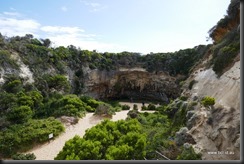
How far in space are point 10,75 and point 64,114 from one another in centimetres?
869

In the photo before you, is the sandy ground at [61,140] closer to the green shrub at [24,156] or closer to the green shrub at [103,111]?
the green shrub at [24,156]

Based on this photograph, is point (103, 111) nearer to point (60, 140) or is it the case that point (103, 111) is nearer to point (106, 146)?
point (60, 140)

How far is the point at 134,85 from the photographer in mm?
48625

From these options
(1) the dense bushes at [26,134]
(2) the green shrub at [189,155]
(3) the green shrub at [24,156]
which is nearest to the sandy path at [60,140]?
(3) the green shrub at [24,156]

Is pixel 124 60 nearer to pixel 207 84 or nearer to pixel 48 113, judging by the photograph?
pixel 48 113

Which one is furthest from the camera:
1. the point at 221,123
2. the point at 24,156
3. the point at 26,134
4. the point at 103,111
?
the point at 103,111

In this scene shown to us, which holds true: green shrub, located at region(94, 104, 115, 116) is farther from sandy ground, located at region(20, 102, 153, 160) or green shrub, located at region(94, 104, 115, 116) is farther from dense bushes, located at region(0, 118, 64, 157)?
dense bushes, located at region(0, 118, 64, 157)

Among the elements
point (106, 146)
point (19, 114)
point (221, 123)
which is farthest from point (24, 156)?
point (221, 123)

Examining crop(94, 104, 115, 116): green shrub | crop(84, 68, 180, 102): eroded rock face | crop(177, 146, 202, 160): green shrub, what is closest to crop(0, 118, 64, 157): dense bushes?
crop(94, 104, 115, 116): green shrub

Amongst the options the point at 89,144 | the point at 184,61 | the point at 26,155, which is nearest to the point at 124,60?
the point at 184,61

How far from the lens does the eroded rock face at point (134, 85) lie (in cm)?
4628

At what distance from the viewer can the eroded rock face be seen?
4628 centimetres

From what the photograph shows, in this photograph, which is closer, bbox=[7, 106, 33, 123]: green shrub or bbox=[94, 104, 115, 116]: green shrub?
bbox=[7, 106, 33, 123]: green shrub

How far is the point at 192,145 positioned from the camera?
1456 centimetres
